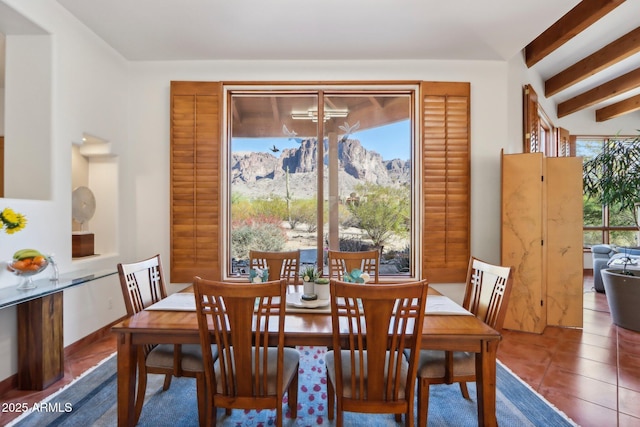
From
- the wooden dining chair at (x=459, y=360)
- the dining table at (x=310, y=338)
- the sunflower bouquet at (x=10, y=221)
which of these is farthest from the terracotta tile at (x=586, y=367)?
the sunflower bouquet at (x=10, y=221)

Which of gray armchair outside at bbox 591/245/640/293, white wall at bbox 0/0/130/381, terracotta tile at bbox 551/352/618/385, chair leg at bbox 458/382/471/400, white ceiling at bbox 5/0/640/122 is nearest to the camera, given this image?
chair leg at bbox 458/382/471/400

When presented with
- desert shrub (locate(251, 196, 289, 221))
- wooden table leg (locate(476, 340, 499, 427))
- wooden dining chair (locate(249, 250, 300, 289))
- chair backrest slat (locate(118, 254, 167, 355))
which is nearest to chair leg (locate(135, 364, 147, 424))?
chair backrest slat (locate(118, 254, 167, 355))

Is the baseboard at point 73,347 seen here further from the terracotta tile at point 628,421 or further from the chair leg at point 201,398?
the terracotta tile at point 628,421

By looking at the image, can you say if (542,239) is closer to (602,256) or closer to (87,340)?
(602,256)

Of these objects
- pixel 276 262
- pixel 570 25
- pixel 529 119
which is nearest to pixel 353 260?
pixel 276 262

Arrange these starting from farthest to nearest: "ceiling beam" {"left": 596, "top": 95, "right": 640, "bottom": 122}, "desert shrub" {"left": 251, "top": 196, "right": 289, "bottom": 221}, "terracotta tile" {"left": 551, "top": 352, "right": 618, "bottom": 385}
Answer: "ceiling beam" {"left": 596, "top": 95, "right": 640, "bottom": 122}
"desert shrub" {"left": 251, "top": 196, "right": 289, "bottom": 221}
"terracotta tile" {"left": 551, "top": 352, "right": 618, "bottom": 385}

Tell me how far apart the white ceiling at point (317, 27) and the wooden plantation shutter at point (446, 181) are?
1.56 feet

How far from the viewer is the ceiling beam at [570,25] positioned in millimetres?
2758

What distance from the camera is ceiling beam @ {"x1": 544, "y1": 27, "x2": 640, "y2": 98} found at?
3650 mm

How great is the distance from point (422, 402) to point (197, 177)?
9.65ft

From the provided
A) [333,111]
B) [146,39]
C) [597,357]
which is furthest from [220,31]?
[597,357]

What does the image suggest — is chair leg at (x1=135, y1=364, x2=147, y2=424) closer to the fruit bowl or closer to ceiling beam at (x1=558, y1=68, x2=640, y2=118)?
the fruit bowl

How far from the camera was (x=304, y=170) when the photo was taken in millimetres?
3744

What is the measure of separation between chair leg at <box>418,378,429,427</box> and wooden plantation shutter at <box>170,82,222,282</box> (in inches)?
95.2
